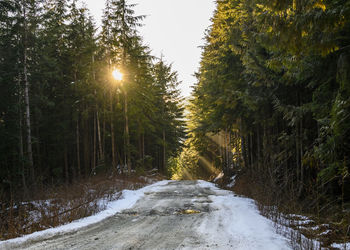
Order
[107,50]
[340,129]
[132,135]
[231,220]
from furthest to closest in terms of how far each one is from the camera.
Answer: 1. [132,135]
2. [107,50]
3. [231,220]
4. [340,129]

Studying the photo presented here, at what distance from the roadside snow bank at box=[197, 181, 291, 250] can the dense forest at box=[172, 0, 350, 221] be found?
986 millimetres

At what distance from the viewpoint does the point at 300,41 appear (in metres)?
5.12

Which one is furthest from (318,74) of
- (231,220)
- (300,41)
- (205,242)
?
(205,242)

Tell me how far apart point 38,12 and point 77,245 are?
2071cm

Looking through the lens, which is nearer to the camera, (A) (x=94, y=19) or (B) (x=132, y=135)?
(A) (x=94, y=19)

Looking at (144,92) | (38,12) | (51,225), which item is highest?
(38,12)

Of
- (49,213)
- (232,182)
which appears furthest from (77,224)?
(232,182)

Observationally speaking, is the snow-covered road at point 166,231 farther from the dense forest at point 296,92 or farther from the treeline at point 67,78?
the treeline at point 67,78

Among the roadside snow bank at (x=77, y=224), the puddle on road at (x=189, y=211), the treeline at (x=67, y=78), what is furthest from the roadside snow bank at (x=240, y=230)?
the treeline at (x=67, y=78)

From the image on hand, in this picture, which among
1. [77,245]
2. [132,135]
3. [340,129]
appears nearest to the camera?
[77,245]

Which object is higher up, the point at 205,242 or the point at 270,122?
the point at 270,122

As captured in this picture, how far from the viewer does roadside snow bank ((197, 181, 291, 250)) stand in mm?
4961

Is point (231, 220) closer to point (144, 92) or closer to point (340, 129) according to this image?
point (340, 129)

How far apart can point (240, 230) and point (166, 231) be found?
1703 mm
